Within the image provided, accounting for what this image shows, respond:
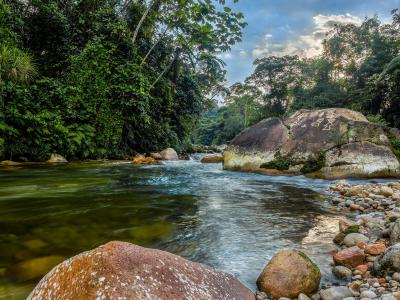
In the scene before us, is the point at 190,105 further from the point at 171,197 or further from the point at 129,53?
the point at 171,197

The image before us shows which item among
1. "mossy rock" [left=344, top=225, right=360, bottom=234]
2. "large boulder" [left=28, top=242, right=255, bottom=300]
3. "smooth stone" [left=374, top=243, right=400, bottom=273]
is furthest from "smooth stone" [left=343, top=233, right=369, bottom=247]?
"large boulder" [left=28, top=242, right=255, bottom=300]

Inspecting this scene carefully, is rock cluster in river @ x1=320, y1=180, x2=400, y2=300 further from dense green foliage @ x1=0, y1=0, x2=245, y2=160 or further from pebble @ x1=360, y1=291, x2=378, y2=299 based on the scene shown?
dense green foliage @ x1=0, y1=0, x2=245, y2=160

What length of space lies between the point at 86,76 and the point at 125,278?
42.7ft

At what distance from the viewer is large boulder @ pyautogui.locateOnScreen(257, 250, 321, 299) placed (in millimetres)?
1997

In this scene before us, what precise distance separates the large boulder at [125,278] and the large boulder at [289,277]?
430mm

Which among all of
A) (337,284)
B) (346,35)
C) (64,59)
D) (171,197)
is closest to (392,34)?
(346,35)

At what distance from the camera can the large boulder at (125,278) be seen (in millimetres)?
1354

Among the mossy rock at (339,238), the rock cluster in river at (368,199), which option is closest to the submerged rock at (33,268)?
the mossy rock at (339,238)

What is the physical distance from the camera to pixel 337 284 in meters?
2.16

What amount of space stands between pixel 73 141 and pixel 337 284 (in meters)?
10.9

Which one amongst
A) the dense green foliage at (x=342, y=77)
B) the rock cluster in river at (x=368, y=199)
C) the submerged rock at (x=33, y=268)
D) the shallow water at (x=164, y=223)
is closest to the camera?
the submerged rock at (x=33, y=268)

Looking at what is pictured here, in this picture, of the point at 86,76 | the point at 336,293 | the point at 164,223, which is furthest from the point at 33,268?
the point at 86,76

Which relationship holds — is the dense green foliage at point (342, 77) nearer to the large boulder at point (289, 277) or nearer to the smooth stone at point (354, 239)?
the smooth stone at point (354, 239)

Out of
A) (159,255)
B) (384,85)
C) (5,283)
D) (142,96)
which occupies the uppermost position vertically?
(384,85)
